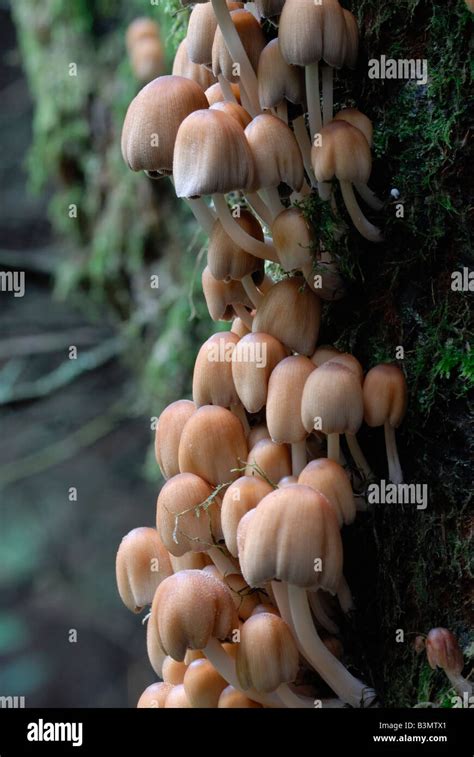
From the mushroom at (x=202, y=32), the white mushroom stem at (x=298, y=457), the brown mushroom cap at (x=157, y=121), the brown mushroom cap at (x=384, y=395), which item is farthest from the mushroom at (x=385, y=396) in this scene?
the mushroom at (x=202, y=32)

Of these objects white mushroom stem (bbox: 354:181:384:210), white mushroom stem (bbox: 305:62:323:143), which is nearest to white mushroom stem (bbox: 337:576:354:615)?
white mushroom stem (bbox: 354:181:384:210)

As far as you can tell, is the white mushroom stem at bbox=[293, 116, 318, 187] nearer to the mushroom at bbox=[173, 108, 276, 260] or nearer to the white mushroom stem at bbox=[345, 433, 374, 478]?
the mushroom at bbox=[173, 108, 276, 260]

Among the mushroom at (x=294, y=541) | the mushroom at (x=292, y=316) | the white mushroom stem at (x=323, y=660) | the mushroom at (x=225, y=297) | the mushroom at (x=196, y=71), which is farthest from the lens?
the mushroom at (x=196, y=71)

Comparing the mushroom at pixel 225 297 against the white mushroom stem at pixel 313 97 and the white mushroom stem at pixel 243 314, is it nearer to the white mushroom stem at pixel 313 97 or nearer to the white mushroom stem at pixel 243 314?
the white mushroom stem at pixel 243 314

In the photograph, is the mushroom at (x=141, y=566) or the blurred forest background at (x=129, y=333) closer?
the blurred forest background at (x=129, y=333)
